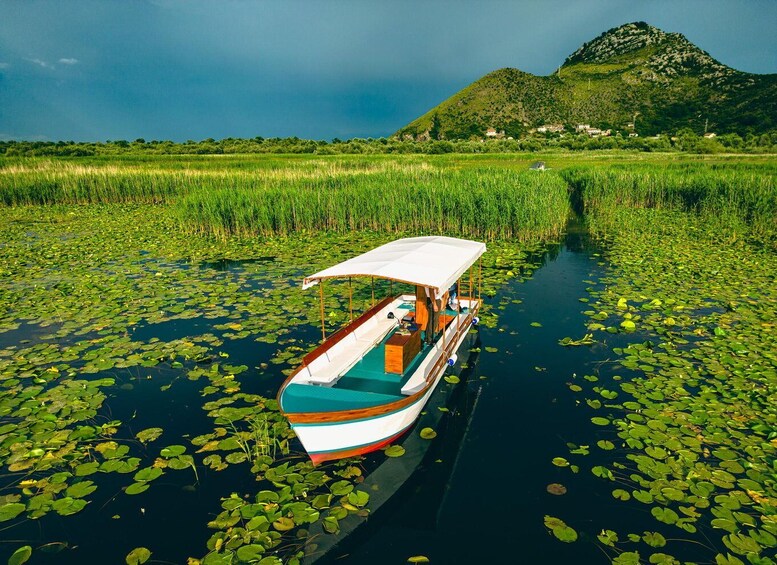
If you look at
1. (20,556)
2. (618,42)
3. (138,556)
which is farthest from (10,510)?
(618,42)

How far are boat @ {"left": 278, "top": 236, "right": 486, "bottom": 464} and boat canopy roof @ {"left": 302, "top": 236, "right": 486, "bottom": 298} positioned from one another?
2 cm

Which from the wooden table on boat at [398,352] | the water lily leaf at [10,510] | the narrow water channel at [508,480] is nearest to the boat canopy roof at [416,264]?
the wooden table on boat at [398,352]

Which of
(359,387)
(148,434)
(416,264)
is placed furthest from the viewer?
(416,264)

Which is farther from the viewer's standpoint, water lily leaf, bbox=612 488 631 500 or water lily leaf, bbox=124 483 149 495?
water lily leaf, bbox=124 483 149 495

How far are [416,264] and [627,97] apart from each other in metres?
120

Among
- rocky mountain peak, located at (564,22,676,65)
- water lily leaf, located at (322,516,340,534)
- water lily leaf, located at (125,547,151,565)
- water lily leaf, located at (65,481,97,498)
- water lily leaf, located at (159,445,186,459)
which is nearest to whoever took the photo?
water lily leaf, located at (125,547,151,565)

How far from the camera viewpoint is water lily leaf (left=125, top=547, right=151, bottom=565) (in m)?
4.14

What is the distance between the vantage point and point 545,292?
39.1 feet

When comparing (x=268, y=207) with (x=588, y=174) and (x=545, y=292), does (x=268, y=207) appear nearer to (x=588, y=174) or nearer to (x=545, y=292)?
(x=545, y=292)

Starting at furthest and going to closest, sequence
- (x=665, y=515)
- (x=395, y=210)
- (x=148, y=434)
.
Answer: (x=395, y=210)
(x=148, y=434)
(x=665, y=515)

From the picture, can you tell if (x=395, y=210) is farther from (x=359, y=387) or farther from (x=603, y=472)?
(x=603, y=472)

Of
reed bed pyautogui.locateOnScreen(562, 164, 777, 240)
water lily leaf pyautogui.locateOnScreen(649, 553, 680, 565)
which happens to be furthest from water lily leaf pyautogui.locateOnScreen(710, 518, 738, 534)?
reed bed pyautogui.locateOnScreen(562, 164, 777, 240)

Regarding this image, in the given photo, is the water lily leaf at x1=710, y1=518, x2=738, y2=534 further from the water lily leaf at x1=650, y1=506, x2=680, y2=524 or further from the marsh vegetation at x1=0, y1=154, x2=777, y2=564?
the water lily leaf at x1=650, y1=506, x2=680, y2=524

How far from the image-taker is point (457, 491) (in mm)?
5176
